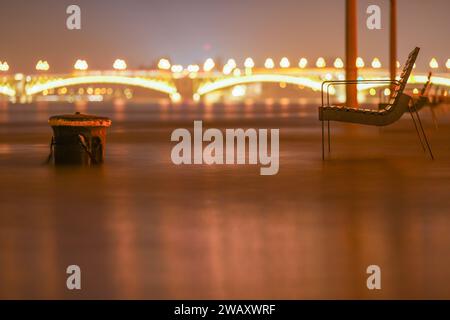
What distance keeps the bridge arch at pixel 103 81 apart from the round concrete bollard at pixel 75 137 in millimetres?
106179

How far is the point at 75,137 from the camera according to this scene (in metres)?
11.5

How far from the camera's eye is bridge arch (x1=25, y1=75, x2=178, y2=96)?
118 meters

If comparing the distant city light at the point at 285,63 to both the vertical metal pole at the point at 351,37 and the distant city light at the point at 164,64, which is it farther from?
the vertical metal pole at the point at 351,37

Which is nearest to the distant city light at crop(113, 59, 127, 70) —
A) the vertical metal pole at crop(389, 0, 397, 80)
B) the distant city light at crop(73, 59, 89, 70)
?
the distant city light at crop(73, 59, 89, 70)

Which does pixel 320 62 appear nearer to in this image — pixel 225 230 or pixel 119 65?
pixel 119 65

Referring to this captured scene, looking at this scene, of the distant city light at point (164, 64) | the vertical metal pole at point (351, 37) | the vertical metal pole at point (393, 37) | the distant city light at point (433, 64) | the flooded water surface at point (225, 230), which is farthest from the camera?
the distant city light at point (164, 64)

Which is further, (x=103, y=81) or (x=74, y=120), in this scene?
(x=103, y=81)

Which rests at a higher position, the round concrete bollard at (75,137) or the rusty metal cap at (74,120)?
the rusty metal cap at (74,120)

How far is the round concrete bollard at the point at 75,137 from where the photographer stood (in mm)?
11469

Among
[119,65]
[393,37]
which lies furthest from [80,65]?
[393,37]

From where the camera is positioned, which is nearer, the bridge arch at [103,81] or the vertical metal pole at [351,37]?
the vertical metal pole at [351,37]

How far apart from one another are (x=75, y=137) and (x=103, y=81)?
110125 mm

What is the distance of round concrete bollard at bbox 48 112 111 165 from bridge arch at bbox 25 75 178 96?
10618 cm

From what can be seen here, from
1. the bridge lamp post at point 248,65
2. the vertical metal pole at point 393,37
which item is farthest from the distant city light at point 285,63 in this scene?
the vertical metal pole at point 393,37
